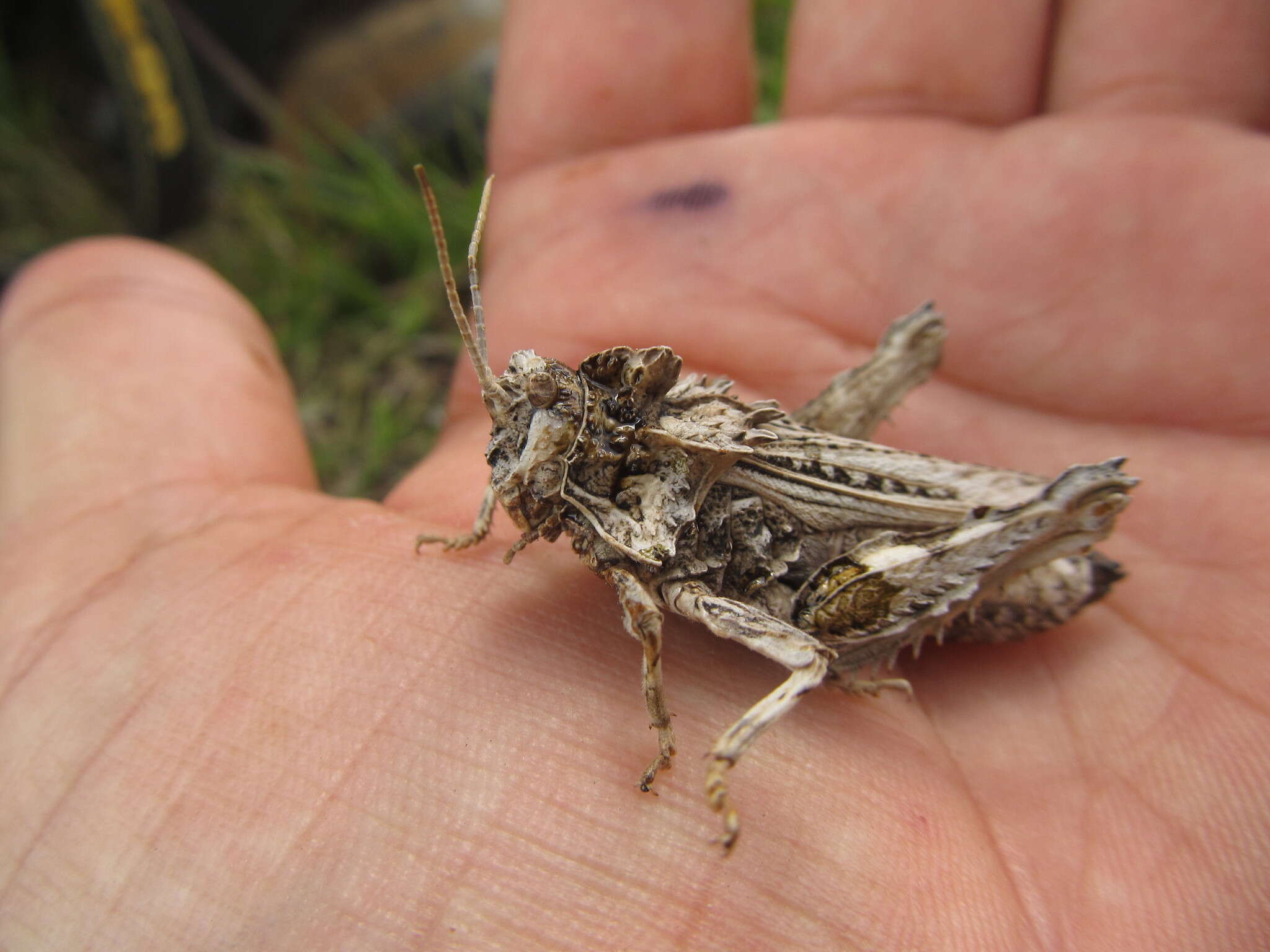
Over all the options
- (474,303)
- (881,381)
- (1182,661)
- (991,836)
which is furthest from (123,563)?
(1182,661)

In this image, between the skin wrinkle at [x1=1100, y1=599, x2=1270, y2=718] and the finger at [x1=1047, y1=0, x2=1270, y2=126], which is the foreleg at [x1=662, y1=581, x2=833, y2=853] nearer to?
the skin wrinkle at [x1=1100, y1=599, x2=1270, y2=718]

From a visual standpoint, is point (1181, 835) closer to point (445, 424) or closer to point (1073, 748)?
point (1073, 748)

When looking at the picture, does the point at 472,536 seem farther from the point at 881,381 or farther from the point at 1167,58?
the point at 1167,58

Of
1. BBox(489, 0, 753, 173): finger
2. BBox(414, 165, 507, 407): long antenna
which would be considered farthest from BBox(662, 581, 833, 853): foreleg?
BBox(489, 0, 753, 173): finger

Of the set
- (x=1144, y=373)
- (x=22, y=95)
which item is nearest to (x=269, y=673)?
(x=1144, y=373)

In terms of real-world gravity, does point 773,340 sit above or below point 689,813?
above
